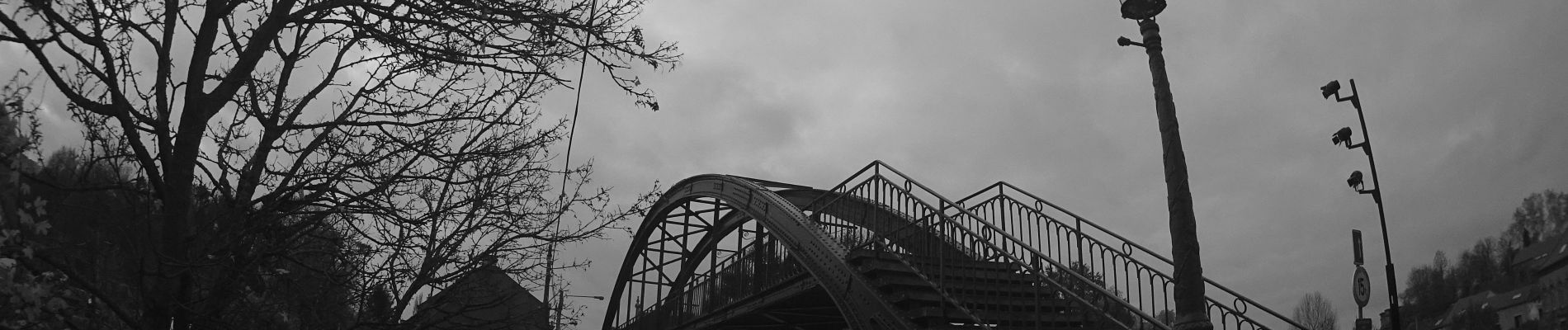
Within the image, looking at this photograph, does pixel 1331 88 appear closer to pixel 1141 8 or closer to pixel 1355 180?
pixel 1355 180

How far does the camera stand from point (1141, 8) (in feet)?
25.0

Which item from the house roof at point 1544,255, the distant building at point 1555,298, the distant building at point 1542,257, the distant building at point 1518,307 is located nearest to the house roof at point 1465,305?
the distant building at point 1518,307

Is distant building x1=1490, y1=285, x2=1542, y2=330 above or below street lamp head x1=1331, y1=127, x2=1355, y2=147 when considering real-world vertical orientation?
above

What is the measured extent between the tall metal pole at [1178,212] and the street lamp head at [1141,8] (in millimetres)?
82

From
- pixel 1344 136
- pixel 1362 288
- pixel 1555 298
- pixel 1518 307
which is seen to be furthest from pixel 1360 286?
pixel 1518 307

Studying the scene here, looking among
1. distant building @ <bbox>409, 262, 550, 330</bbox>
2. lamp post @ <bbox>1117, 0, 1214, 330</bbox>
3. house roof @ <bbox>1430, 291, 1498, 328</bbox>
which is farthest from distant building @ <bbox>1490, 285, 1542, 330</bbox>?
distant building @ <bbox>409, 262, 550, 330</bbox>

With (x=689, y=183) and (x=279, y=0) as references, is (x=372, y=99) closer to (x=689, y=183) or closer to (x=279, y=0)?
(x=279, y=0)

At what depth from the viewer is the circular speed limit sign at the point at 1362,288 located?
1228cm

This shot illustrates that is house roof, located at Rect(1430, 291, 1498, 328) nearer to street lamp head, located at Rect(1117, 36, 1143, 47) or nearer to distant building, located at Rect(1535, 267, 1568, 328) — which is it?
distant building, located at Rect(1535, 267, 1568, 328)

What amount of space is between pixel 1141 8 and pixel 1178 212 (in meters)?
1.66

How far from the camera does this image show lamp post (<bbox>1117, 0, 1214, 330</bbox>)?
6613 millimetres

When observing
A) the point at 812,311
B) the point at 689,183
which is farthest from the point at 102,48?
the point at 689,183

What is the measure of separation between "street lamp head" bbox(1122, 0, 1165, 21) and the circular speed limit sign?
6.80 m

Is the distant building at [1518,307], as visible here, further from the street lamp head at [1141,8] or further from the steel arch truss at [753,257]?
the street lamp head at [1141,8]
